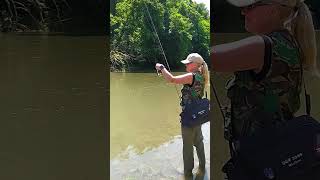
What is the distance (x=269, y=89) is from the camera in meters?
0.86

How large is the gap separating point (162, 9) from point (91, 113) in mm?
8085

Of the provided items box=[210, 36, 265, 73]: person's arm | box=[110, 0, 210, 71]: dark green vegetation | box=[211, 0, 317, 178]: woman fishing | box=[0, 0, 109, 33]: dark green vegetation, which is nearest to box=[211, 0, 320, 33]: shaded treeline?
box=[0, 0, 109, 33]: dark green vegetation

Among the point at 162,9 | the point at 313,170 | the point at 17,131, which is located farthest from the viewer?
the point at 162,9

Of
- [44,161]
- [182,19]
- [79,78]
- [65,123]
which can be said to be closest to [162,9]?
[182,19]

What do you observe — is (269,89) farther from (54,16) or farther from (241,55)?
(54,16)

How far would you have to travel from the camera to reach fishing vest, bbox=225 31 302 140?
0.85 metres

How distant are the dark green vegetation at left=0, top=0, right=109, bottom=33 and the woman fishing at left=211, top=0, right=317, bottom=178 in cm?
334

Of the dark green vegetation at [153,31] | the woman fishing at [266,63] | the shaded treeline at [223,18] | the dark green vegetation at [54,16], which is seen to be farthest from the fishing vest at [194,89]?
the dark green vegetation at [153,31]

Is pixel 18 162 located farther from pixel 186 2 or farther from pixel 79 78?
pixel 186 2

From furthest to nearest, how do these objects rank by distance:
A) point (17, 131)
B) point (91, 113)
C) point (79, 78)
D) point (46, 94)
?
point (79, 78) → point (46, 94) → point (91, 113) → point (17, 131)

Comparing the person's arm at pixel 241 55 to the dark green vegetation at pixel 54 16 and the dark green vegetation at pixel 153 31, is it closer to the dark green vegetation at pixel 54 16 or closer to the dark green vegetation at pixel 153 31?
the dark green vegetation at pixel 54 16

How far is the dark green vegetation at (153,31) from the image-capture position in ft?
34.4

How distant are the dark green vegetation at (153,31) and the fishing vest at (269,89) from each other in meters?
8.91

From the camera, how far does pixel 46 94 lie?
4285 mm
